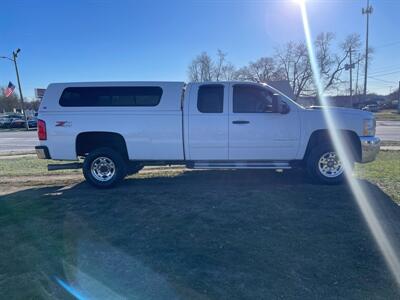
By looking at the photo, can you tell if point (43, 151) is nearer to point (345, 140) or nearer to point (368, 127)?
point (345, 140)

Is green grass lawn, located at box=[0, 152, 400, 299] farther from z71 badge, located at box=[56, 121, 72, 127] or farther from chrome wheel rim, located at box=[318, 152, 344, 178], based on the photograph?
z71 badge, located at box=[56, 121, 72, 127]

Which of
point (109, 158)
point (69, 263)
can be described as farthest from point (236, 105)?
point (69, 263)

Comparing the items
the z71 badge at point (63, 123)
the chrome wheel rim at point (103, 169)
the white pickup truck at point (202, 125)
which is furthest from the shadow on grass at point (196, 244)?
the z71 badge at point (63, 123)

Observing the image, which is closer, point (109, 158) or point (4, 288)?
point (4, 288)

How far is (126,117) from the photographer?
20.0 feet

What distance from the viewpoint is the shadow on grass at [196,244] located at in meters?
2.77

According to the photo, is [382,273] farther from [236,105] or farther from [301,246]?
[236,105]

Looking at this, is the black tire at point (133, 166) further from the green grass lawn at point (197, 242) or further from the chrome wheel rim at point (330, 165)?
the chrome wheel rim at point (330, 165)

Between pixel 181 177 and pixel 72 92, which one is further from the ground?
pixel 72 92

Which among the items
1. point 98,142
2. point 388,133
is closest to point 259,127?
point 98,142

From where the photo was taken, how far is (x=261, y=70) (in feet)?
199

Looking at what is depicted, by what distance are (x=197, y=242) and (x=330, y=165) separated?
3.86 meters

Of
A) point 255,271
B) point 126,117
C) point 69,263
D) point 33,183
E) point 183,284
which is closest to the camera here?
point 183,284

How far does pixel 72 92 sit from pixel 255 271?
5215mm
